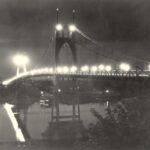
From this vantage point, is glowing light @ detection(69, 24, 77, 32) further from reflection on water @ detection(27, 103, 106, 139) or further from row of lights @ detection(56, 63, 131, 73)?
reflection on water @ detection(27, 103, 106, 139)

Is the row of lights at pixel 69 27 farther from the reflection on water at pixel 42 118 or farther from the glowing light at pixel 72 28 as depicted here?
the reflection on water at pixel 42 118

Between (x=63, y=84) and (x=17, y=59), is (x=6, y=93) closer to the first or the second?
(x=17, y=59)

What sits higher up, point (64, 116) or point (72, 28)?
point (72, 28)

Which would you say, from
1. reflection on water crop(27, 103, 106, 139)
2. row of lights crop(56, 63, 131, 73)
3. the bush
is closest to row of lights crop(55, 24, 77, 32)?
row of lights crop(56, 63, 131, 73)

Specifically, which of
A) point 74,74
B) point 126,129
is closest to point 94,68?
point 74,74

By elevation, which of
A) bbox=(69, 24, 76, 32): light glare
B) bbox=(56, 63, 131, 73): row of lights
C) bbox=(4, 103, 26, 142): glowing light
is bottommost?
bbox=(4, 103, 26, 142): glowing light

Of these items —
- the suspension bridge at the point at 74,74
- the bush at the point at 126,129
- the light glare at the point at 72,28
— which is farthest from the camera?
the light glare at the point at 72,28

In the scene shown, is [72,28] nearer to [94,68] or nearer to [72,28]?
[72,28]

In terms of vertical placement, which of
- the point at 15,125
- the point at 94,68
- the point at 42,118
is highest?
the point at 94,68

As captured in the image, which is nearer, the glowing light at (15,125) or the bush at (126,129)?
the bush at (126,129)

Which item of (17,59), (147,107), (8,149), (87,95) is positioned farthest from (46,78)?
(147,107)

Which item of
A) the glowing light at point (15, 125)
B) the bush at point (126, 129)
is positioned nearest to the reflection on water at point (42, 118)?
the glowing light at point (15, 125)
